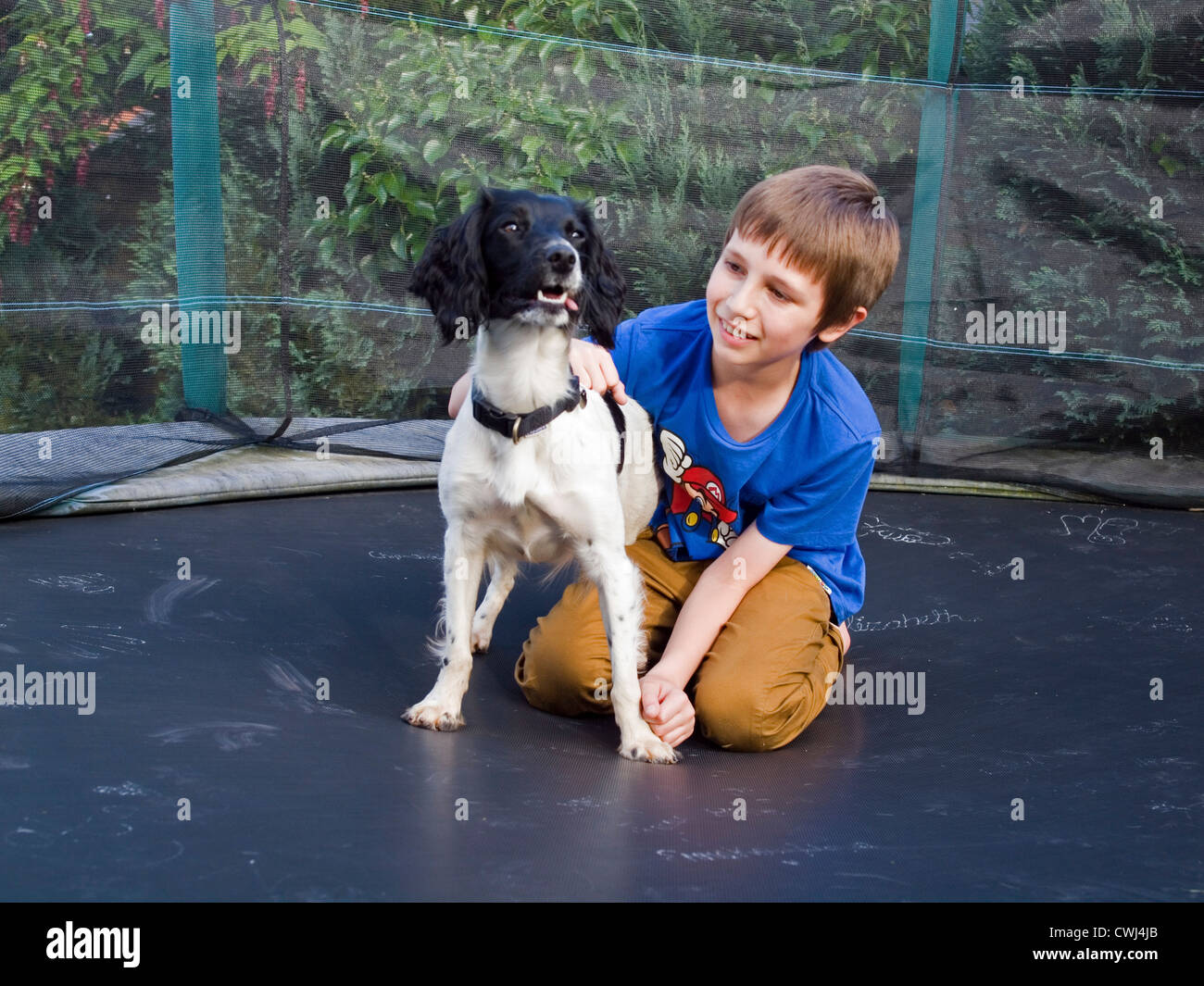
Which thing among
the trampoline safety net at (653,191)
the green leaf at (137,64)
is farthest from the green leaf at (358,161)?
the green leaf at (137,64)

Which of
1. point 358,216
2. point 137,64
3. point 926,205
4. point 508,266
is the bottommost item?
point 508,266

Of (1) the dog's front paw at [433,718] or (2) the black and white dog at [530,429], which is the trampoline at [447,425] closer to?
(1) the dog's front paw at [433,718]

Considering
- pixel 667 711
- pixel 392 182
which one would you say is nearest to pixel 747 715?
pixel 667 711

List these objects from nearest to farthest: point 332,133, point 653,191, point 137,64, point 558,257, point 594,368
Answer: point 558,257
point 594,368
point 137,64
point 332,133
point 653,191

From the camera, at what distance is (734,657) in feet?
7.88

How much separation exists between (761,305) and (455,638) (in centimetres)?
81

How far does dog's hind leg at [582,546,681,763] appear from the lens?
2.21 metres

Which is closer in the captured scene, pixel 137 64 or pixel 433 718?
pixel 433 718

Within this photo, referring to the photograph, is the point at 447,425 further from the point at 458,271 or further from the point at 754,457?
the point at 458,271

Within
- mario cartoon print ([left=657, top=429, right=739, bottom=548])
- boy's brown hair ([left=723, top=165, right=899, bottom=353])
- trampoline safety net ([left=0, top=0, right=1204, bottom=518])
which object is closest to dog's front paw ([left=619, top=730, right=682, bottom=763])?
mario cartoon print ([left=657, top=429, right=739, bottom=548])

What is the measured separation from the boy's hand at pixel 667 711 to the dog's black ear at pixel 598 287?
63 cm

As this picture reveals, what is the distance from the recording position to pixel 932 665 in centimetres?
275

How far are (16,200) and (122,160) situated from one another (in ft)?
1.18
